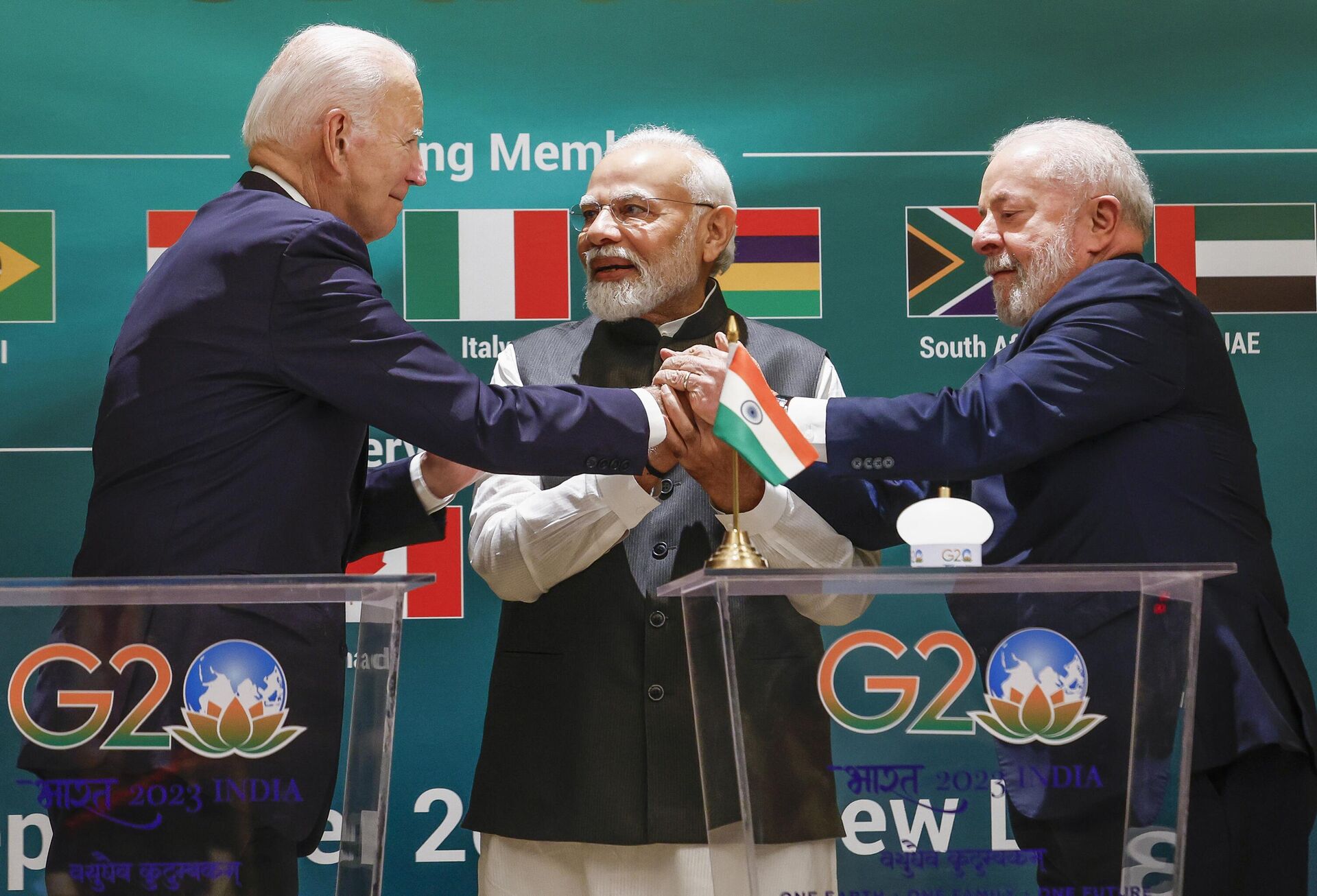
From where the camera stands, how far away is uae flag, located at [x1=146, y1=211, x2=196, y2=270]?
11.3 feet

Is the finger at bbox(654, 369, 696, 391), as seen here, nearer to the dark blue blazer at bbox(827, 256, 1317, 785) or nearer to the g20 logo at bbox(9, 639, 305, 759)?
the dark blue blazer at bbox(827, 256, 1317, 785)

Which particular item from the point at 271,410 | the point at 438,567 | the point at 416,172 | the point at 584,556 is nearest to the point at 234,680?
the point at 271,410

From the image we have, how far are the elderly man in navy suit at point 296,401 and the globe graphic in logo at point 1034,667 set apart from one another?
2.64 feet

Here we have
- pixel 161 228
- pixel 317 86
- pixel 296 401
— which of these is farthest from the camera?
pixel 161 228

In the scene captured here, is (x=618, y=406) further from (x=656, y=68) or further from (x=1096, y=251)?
(x=656, y=68)

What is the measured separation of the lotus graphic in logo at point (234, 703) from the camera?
1.76 meters

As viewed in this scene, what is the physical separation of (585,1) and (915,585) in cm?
225

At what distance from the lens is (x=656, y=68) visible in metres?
3.55

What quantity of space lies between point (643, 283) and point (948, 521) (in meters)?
0.88

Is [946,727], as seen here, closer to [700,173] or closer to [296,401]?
[296,401]

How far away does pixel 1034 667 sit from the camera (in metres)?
1.82

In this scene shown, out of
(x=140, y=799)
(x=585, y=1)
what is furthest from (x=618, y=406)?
(x=585, y=1)

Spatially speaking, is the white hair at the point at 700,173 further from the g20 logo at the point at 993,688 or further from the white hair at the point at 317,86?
the g20 logo at the point at 993,688

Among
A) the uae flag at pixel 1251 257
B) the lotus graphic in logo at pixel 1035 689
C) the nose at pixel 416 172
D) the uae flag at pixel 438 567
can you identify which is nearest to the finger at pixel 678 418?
the nose at pixel 416 172
